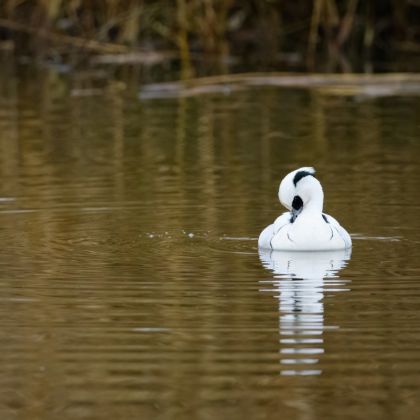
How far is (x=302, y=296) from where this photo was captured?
8.63 m

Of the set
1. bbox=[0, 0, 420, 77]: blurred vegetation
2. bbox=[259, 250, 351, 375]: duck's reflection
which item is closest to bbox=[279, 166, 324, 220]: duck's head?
bbox=[259, 250, 351, 375]: duck's reflection

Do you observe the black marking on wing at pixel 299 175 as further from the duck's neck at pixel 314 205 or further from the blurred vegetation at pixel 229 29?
A: the blurred vegetation at pixel 229 29

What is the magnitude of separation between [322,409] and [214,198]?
6.04 m

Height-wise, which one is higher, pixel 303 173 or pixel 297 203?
pixel 303 173

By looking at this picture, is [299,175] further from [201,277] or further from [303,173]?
[201,277]

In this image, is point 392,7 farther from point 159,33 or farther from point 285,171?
point 285,171

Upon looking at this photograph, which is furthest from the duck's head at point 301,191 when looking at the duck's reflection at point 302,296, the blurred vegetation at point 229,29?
the blurred vegetation at point 229,29

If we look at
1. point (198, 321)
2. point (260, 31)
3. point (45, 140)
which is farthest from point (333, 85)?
point (198, 321)

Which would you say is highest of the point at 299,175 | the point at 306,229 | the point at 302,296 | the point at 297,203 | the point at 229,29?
the point at 229,29

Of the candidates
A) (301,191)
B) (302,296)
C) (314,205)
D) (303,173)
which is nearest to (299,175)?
(303,173)

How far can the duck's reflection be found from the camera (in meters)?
7.14

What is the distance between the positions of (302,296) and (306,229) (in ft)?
4.81

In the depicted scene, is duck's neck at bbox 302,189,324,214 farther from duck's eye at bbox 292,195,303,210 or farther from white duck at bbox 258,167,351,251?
duck's eye at bbox 292,195,303,210

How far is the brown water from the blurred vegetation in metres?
6.76
